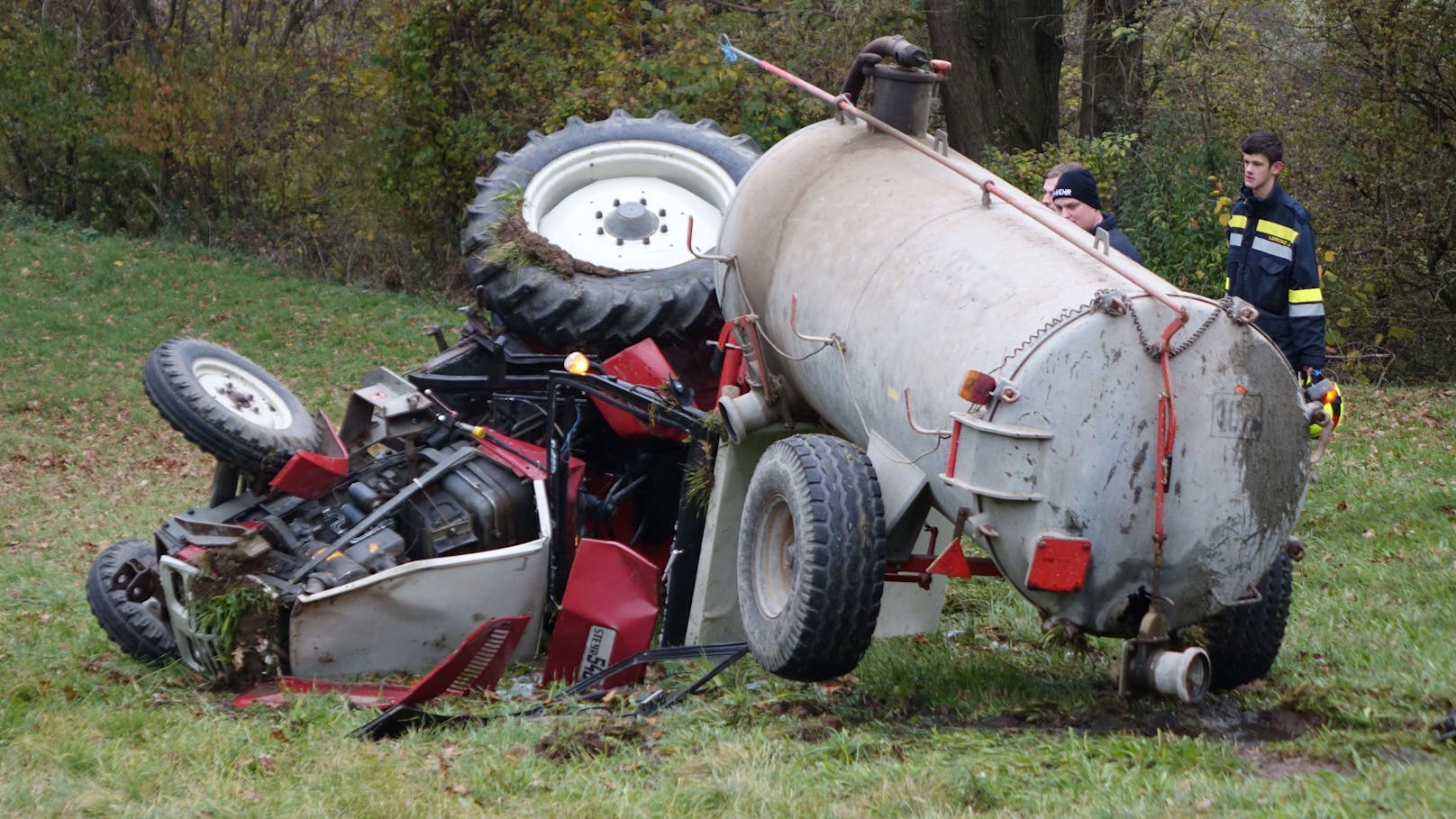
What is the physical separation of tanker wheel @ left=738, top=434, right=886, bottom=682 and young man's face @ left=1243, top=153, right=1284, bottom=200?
2.48 metres

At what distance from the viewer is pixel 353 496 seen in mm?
6844

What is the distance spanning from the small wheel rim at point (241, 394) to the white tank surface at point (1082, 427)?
3.42m

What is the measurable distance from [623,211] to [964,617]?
2709mm

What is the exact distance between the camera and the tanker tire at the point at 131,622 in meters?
6.54

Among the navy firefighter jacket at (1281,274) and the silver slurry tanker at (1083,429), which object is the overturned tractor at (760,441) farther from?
the navy firefighter jacket at (1281,274)

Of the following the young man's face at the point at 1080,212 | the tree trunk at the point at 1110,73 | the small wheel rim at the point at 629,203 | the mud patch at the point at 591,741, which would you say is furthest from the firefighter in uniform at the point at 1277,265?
the tree trunk at the point at 1110,73

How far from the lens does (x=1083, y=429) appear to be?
4242 mm

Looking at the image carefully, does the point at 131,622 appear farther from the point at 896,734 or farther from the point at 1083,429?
the point at 1083,429

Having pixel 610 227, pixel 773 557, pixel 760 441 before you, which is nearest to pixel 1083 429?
pixel 773 557

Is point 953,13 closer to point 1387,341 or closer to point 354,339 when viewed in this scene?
point 1387,341

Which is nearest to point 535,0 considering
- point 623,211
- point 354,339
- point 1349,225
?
point 354,339

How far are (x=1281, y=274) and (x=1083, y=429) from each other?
96.7 inches

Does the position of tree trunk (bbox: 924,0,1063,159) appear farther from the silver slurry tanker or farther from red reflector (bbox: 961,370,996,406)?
red reflector (bbox: 961,370,996,406)

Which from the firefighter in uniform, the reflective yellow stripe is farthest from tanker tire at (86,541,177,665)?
the reflective yellow stripe
